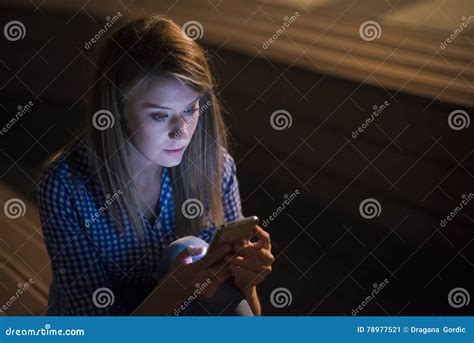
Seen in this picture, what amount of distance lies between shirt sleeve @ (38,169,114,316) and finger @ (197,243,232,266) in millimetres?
234

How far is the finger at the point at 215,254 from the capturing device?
1431 millimetres

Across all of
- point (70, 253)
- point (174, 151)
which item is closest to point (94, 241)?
point (70, 253)

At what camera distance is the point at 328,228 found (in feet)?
→ 5.62

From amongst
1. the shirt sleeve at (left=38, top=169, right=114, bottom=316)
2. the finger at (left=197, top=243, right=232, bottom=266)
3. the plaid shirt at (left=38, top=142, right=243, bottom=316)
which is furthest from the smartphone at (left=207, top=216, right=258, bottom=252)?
the shirt sleeve at (left=38, top=169, right=114, bottom=316)

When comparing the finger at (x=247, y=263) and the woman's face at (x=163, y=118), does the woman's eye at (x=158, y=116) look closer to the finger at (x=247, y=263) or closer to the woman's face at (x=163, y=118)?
the woman's face at (x=163, y=118)

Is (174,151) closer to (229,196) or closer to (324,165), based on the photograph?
(229,196)

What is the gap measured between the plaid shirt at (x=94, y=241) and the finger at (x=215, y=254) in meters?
0.14

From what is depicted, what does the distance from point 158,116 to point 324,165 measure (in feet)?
1.50

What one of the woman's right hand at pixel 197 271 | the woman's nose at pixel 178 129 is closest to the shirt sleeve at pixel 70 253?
the woman's right hand at pixel 197 271

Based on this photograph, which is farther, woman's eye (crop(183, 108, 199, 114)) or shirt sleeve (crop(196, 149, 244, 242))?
shirt sleeve (crop(196, 149, 244, 242))

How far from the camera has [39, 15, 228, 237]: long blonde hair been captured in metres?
1.43

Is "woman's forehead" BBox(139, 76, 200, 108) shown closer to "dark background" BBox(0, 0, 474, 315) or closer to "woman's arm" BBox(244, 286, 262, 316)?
"dark background" BBox(0, 0, 474, 315)

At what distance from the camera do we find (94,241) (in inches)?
59.1
